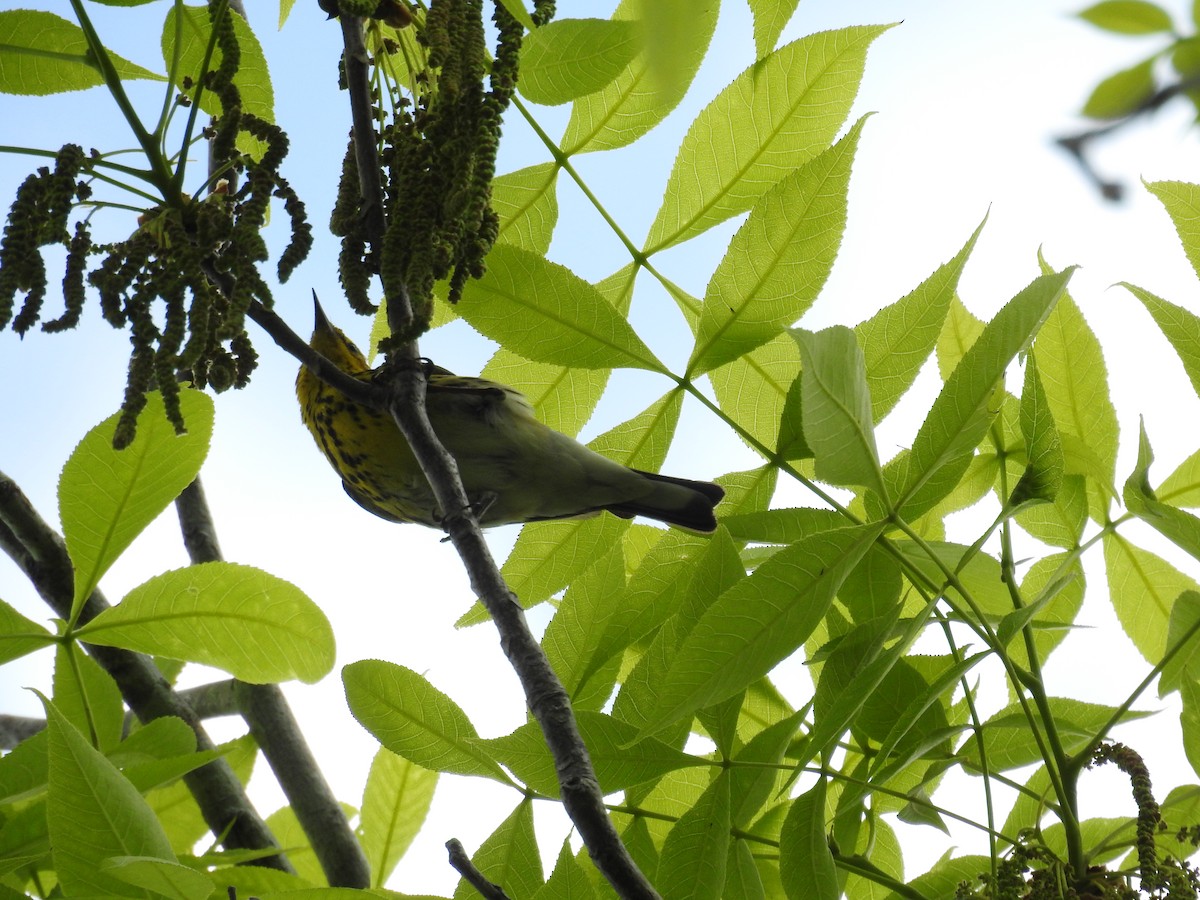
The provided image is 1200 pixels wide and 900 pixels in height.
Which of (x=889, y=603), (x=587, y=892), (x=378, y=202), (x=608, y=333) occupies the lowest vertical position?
(x=587, y=892)

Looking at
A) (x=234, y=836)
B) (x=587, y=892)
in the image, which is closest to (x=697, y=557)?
(x=587, y=892)

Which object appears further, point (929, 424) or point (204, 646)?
point (204, 646)

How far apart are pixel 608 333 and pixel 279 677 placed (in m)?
0.77

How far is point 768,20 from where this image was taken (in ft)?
6.09

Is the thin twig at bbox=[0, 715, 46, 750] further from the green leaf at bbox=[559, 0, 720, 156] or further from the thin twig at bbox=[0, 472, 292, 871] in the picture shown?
the green leaf at bbox=[559, 0, 720, 156]

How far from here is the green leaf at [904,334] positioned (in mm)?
1662

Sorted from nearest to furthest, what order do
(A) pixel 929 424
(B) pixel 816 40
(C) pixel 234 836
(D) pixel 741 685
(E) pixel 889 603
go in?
1. (D) pixel 741 685
2. (A) pixel 929 424
3. (E) pixel 889 603
4. (B) pixel 816 40
5. (C) pixel 234 836

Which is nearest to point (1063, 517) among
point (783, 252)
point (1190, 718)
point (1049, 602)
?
point (1049, 602)

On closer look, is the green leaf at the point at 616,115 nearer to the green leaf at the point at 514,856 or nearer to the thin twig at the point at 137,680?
the green leaf at the point at 514,856

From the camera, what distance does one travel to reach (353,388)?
186 centimetres

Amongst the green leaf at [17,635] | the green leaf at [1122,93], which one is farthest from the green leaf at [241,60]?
the green leaf at [1122,93]

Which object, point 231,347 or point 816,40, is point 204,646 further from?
point 816,40

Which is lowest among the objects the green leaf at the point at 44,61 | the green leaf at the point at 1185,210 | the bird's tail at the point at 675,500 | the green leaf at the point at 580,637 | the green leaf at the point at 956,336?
the green leaf at the point at 580,637

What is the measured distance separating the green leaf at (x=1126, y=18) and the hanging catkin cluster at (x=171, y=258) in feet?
3.65
